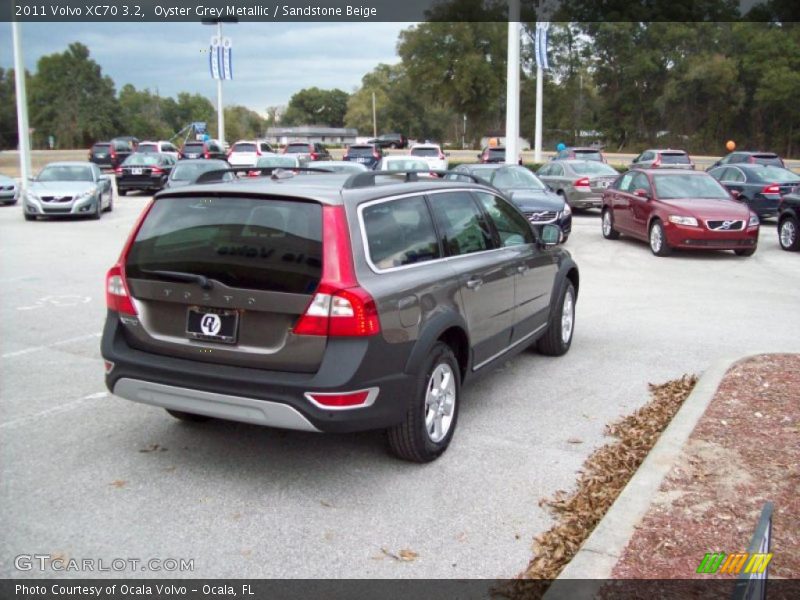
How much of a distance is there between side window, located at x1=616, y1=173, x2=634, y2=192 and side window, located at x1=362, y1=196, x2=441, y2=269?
39.5 feet

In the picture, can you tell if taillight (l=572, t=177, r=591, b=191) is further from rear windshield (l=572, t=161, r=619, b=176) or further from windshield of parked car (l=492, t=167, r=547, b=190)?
windshield of parked car (l=492, t=167, r=547, b=190)

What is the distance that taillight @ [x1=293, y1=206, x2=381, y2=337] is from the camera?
14.3 feet

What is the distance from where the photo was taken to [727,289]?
11.6 meters

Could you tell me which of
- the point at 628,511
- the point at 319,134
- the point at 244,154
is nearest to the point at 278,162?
the point at 244,154

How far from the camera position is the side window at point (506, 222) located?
21.0 ft

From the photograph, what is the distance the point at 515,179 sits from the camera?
55.0 feet

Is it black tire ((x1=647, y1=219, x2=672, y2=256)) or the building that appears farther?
the building

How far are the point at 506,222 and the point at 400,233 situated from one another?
71.3 inches

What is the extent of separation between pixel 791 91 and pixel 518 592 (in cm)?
6106

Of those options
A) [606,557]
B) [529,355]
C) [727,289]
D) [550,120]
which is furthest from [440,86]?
[606,557]

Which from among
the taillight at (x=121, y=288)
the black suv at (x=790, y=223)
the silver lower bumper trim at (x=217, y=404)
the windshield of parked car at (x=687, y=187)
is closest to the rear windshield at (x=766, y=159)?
the black suv at (x=790, y=223)

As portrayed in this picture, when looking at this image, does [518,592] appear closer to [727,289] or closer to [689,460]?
[689,460]

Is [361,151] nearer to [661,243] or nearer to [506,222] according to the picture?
[661,243]

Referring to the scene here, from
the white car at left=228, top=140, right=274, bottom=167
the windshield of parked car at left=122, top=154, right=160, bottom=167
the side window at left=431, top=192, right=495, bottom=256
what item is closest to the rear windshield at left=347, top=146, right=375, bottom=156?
the white car at left=228, top=140, right=274, bottom=167
